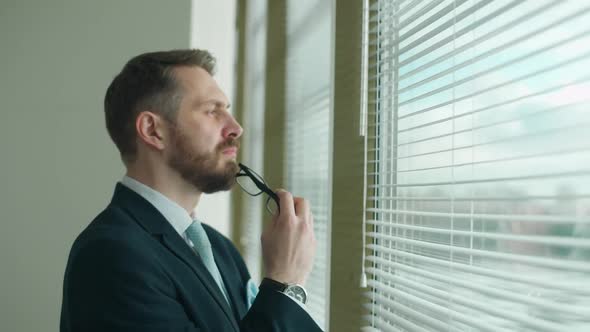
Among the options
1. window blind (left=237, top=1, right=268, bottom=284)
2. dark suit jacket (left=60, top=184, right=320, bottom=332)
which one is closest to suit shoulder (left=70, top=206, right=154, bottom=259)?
dark suit jacket (left=60, top=184, right=320, bottom=332)

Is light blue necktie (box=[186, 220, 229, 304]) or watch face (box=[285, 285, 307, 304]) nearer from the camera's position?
watch face (box=[285, 285, 307, 304])

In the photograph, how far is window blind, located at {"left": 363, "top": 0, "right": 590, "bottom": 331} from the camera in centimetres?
73

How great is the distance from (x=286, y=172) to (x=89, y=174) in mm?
993

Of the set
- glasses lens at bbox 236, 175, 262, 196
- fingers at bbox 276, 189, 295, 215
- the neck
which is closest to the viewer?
fingers at bbox 276, 189, 295, 215

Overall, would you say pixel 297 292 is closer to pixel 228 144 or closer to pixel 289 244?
pixel 289 244

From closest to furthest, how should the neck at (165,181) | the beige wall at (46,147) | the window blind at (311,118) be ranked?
the neck at (165,181) < the window blind at (311,118) < the beige wall at (46,147)

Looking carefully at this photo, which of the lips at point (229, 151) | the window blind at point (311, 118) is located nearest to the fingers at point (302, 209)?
the lips at point (229, 151)

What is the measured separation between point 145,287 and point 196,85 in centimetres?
62

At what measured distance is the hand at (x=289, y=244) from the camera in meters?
1.20

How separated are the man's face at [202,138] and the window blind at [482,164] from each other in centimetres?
38

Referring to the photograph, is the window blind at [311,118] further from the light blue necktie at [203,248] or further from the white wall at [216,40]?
the white wall at [216,40]

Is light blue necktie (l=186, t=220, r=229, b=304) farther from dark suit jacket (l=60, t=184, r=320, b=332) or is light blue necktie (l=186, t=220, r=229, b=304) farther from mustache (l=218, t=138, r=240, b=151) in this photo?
mustache (l=218, t=138, r=240, b=151)

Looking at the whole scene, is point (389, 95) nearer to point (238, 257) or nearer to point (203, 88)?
point (203, 88)

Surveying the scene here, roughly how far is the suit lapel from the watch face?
0.47ft
